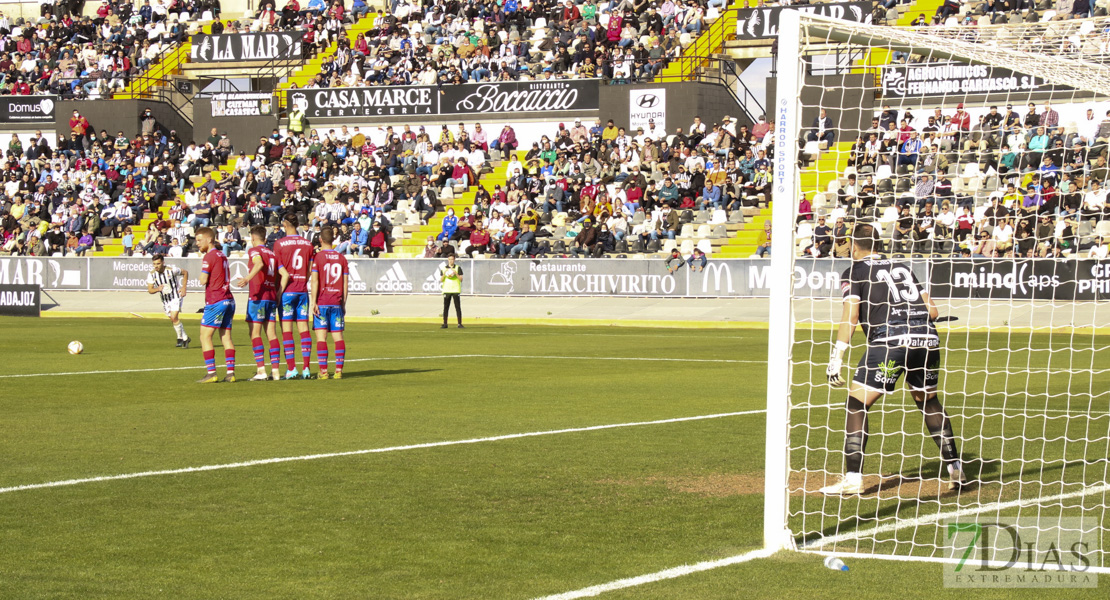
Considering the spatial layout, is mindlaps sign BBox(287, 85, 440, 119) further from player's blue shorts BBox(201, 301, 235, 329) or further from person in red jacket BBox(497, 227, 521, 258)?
player's blue shorts BBox(201, 301, 235, 329)

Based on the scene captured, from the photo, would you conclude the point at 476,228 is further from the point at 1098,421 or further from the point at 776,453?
the point at 776,453

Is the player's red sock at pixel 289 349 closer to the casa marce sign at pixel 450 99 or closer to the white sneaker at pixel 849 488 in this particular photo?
the white sneaker at pixel 849 488

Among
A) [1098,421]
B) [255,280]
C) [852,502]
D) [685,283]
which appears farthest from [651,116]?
[852,502]

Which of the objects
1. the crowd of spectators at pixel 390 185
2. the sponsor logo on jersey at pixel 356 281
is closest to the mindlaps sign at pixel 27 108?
the crowd of spectators at pixel 390 185

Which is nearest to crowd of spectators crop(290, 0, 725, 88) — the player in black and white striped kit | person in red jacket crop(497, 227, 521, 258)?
person in red jacket crop(497, 227, 521, 258)

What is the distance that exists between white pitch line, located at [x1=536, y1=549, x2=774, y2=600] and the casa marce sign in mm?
36467

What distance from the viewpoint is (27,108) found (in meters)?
50.3

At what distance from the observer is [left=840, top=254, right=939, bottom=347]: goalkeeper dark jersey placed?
8.26 meters

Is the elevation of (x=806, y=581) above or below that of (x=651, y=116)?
below

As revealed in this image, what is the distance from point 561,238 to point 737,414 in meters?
23.9

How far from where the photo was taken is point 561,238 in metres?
36.0

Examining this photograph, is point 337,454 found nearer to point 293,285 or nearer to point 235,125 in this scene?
point 293,285

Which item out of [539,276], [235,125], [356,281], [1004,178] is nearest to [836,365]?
[1004,178]

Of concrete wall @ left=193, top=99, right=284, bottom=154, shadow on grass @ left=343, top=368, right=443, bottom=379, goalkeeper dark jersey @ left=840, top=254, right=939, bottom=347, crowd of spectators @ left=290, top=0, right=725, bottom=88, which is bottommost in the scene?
shadow on grass @ left=343, top=368, right=443, bottom=379
